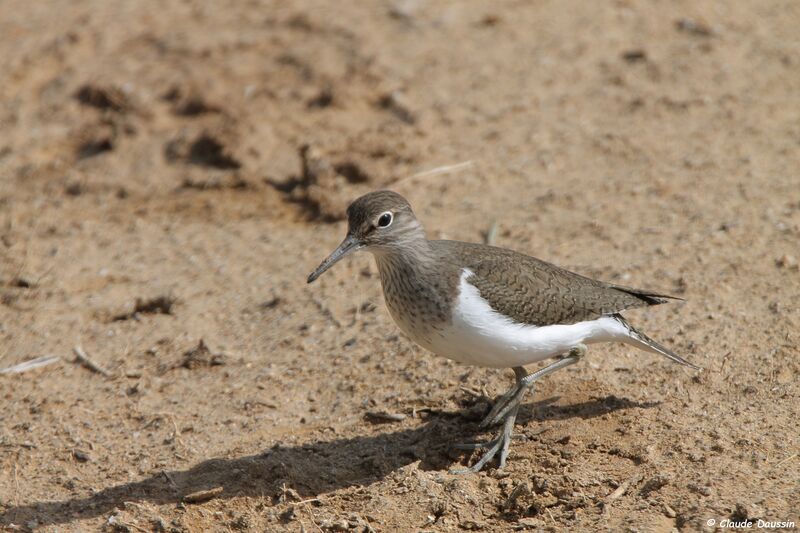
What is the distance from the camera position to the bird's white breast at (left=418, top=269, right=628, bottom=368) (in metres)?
6.45

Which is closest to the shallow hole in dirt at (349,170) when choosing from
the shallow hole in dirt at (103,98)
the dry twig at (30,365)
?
the shallow hole in dirt at (103,98)

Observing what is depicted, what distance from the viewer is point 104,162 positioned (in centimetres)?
1143

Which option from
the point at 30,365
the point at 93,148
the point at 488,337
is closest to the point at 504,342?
the point at 488,337

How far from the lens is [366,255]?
31.6 ft

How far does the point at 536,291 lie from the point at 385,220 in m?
1.24

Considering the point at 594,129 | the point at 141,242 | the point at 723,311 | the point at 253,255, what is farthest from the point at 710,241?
the point at 141,242

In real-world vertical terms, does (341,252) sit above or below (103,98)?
above

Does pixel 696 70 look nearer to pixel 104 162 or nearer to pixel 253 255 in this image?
pixel 253 255

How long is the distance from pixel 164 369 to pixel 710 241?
5.19m

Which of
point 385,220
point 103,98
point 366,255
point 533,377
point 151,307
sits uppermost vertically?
point 385,220

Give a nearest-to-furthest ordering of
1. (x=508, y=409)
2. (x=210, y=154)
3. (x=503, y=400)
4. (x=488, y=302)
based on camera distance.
Result: (x=488, y=302)
(x=508, y=409)
(x=503, y=400)
(x=210, y=154)

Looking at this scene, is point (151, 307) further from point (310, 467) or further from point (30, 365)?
point (310, 467)

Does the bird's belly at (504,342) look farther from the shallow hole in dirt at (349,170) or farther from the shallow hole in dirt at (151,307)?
the shallow hole in dirt at (349,170)

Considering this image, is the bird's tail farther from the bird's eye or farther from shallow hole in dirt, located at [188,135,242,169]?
shallow hole in dirt, located at [188,135,242,169]
